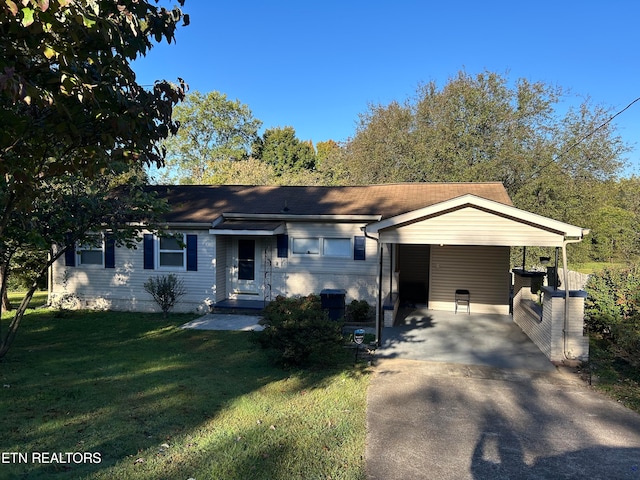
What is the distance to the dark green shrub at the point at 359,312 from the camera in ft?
35.4

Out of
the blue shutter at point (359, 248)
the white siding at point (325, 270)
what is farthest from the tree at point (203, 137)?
the blue shutter at point (359, 248)

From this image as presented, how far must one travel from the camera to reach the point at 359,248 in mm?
11656

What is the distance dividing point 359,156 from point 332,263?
845 inches

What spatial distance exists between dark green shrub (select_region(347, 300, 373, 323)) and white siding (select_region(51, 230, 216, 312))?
4.17 metres

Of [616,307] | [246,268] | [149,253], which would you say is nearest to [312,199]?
[246,268]

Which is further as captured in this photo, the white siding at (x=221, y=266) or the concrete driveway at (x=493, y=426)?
the white siding at (x=221, y=266)

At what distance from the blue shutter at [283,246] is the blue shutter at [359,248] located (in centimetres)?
205

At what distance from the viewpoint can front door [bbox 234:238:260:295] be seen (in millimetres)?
12508

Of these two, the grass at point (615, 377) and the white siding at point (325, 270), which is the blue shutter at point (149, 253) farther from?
the grass at point (615, 377)

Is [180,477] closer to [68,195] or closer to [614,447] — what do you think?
[614,447]

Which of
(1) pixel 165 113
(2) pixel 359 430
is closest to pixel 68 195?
(1) pixel 165 113

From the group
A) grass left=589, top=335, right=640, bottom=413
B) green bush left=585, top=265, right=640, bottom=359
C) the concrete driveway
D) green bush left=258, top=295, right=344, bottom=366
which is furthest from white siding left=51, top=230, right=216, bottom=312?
green bush left=585, top=265, right=640, bottom=359

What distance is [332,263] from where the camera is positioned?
11867 mm

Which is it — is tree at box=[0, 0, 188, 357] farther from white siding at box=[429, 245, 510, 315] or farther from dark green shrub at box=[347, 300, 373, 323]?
white siding at box=[429, 245, 510, 315]
